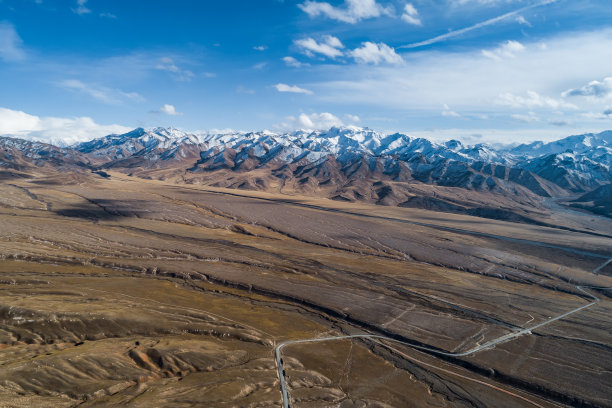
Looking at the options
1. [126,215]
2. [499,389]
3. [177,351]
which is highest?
[126,215]

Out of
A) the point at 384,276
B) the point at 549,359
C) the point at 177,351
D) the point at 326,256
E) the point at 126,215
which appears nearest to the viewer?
the point at 177,351

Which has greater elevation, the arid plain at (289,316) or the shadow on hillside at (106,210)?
the shadow on hillside at (106,210)

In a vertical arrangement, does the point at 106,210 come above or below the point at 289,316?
above

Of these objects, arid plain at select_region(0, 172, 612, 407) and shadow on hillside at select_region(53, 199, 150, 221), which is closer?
arid plain at select_region(0, 172, 612, 407)

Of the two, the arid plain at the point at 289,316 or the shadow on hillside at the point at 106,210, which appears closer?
the arid plain at the point at 289,316

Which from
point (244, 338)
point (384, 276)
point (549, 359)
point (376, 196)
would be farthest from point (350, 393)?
point (376, 196)

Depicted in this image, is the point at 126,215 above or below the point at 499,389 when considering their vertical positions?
above

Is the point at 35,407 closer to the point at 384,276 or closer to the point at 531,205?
the point at 384,276

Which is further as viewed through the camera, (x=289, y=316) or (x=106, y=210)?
(x=106, y=210)
